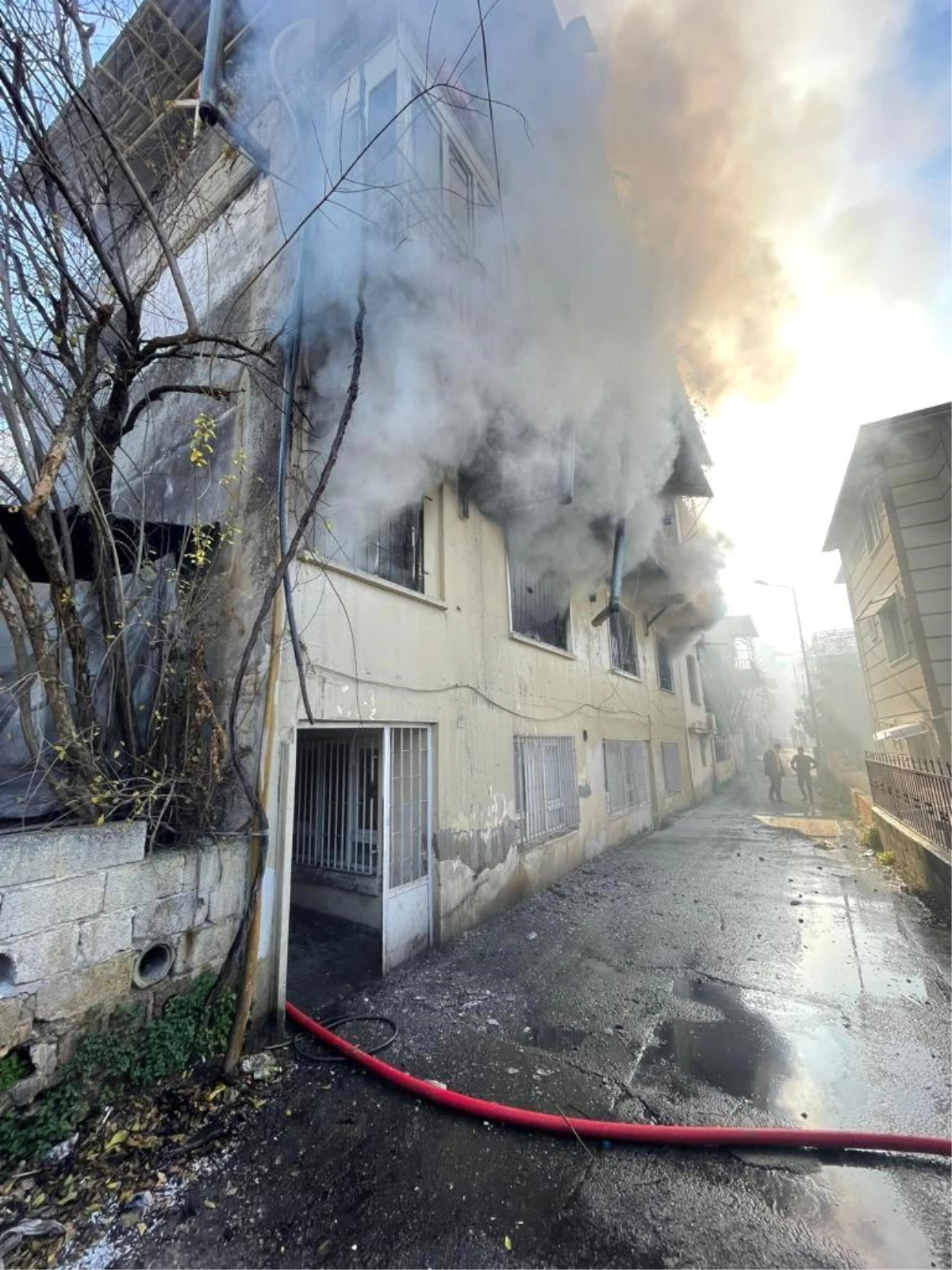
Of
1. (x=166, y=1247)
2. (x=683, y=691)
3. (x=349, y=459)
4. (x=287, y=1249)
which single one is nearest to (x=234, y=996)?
(x=166, y=1247)

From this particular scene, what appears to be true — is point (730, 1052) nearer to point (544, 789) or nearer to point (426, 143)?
point (544, 789)

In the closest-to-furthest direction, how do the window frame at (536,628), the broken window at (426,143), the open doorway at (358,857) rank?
the open doorway at (358,857) < the broken window at (426,143) < the window frame at (536,628)

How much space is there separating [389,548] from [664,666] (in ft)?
38.1

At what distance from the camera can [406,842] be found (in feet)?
16.1

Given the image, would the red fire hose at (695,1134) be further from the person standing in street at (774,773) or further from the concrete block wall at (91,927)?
the person standing in street at (774,773)

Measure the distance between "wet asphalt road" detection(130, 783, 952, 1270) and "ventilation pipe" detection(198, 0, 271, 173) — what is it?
7581 mm

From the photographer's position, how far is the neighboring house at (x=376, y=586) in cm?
407

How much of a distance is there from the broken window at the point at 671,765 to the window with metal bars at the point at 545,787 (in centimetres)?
597

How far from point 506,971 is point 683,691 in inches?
530

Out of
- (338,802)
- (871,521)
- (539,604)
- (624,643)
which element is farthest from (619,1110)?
(871,521)

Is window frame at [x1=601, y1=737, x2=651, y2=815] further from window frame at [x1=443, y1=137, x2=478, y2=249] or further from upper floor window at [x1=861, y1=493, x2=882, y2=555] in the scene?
window frame at [x1=443, y1=137, x2=478, y2=249]

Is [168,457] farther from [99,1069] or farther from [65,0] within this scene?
[99,1069]

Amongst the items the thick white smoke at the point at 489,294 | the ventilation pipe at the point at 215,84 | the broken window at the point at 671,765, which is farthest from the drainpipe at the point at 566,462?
the broken window at the point at 671,765

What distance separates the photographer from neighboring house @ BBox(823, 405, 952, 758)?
9.13 metres
